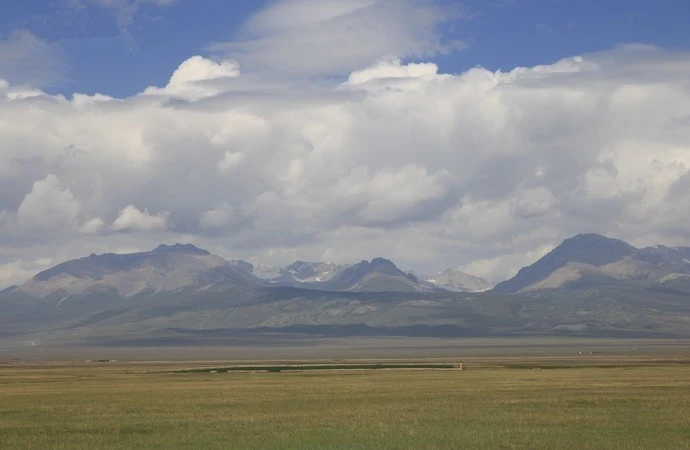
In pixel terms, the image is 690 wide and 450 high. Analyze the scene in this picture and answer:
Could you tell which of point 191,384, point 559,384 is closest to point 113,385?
point 191,384

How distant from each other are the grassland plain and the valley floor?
68mm

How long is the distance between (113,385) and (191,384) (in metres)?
8.14

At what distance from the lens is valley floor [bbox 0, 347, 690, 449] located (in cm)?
4606

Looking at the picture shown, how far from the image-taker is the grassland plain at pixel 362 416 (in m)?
46.0

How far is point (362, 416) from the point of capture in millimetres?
56969

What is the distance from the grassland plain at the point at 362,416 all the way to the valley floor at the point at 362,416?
7 centimetres

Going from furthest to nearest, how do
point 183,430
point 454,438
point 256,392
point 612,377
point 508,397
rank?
point 612,377, point 256,392, point 508,397, point 183,430, point 454,438

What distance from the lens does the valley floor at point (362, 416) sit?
46062 millimetres

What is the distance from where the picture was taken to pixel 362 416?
2243 inches

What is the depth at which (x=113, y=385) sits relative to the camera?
98688mm

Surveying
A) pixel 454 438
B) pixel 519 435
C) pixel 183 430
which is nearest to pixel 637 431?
pixel 519 435

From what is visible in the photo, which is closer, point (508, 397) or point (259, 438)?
point (259, 438)

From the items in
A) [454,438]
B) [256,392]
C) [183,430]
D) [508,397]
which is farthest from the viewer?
[256,392]

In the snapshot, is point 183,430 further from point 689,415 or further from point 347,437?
point 689,415
